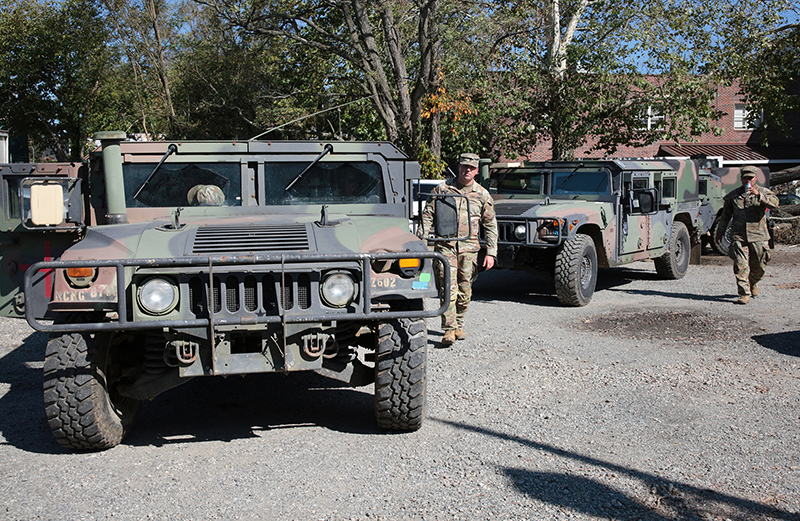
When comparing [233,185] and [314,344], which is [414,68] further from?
[314,344]

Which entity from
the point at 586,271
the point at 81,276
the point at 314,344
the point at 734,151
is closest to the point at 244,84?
the point at 586,271

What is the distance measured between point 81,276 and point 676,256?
368 inches

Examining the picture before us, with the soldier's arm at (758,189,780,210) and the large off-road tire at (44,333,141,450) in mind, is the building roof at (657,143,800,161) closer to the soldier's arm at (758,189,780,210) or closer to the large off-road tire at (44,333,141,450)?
the soldier's arm at (758,189,780,210)

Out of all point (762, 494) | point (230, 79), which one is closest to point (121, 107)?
point (230, 79)

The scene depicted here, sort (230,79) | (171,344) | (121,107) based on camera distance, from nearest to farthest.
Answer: (171,344)
(230,79)
(121,107)

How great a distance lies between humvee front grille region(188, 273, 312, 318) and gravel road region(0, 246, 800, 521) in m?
0.83

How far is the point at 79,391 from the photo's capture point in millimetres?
3988

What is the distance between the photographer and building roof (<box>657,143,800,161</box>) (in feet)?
96.7

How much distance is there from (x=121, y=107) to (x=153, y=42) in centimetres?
272

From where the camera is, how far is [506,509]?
11.3 ft

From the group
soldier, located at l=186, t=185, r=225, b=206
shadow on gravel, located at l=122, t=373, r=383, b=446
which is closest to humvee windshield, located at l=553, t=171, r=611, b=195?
shadow on gravel, located at l=122, t=373, r=383, b=446

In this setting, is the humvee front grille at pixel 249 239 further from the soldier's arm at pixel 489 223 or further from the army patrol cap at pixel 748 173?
the army patrol cap at pixel 748 173

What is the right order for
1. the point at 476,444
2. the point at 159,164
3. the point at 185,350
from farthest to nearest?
1. the point at 159,164
2. the point at 476,444
3. the point at 185,350

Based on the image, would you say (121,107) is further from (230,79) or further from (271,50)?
(271,50)
